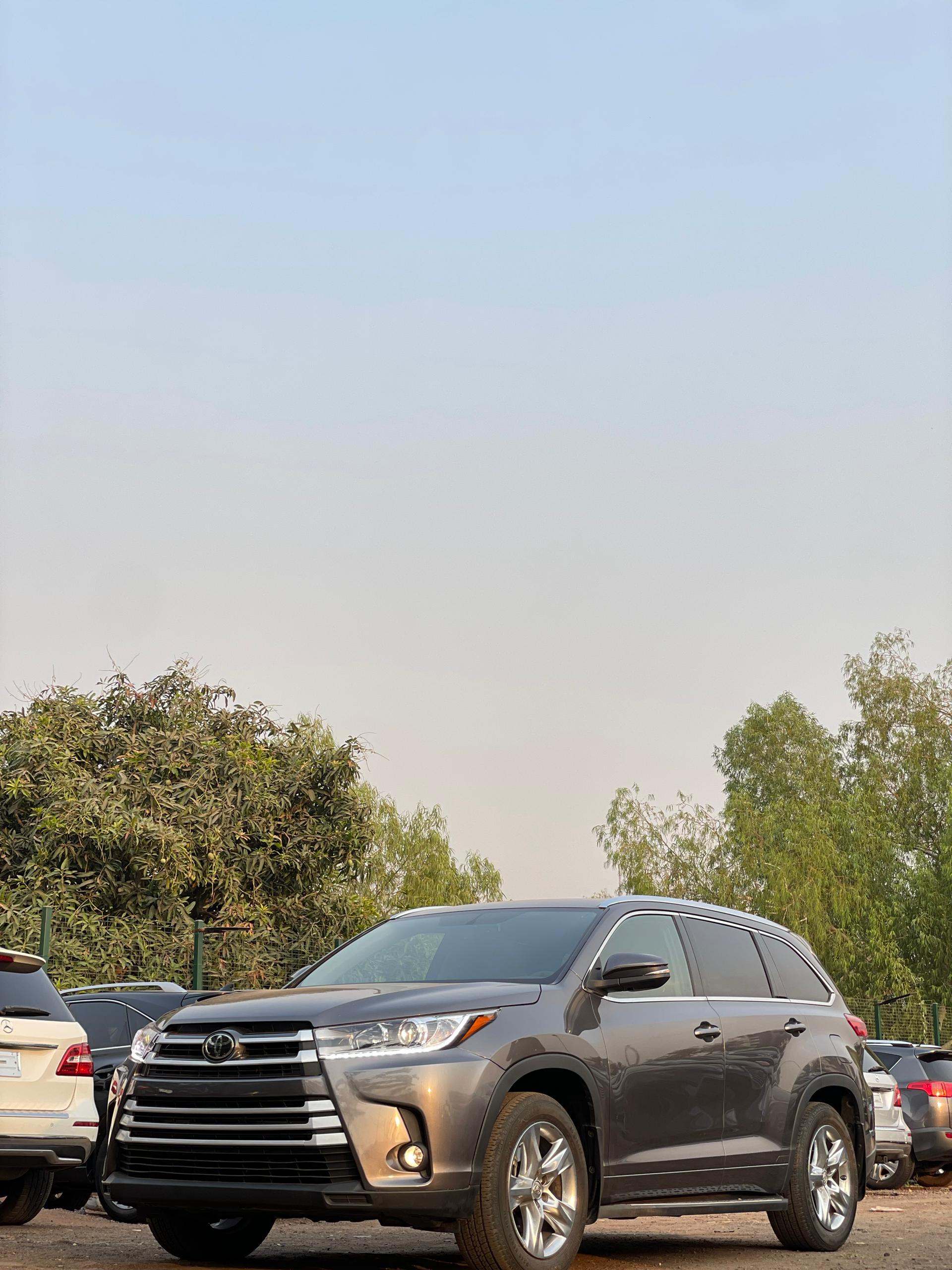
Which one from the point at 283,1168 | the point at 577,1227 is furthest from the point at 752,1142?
the point at 283,1168

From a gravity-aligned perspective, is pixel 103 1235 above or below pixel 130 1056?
below

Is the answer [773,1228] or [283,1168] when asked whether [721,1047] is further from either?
[283,1168]

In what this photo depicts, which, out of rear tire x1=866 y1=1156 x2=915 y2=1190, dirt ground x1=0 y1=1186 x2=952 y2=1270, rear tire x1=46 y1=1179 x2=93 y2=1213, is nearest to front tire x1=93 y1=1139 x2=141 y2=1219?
dirt ground x1=0 y1=1186 x2=952 y2=1270

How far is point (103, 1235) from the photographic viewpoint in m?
10.0

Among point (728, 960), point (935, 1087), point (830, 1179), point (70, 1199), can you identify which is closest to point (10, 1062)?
point (70, 1199)

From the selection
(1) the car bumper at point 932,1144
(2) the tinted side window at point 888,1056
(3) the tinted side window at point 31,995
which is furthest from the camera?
(2) the tinted side window at point 888,1056

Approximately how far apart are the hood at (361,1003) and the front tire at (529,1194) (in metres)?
0.48

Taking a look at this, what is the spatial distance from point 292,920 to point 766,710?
47.8m

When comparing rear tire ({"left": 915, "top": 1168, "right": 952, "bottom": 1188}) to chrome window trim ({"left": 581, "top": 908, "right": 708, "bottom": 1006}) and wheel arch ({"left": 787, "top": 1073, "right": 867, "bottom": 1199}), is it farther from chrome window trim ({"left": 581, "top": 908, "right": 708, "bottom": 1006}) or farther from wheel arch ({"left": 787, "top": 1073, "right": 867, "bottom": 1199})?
chrome window trim ({"left": 581, "top": 908, "right": 708, "bottom": 1006})

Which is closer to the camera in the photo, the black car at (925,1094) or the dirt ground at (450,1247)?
the dirt ground at (450,1247)

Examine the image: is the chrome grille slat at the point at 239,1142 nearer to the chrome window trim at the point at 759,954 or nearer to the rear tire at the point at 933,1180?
the chrome window trim at the point at 759,954

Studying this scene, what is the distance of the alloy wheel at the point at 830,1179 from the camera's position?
374 inches

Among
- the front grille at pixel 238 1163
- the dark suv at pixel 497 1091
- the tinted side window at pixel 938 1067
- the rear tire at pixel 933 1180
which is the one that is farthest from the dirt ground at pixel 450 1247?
the rear tire at pixel 933 1180

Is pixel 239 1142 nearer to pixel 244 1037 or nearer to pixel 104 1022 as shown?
pixel 244 1037
